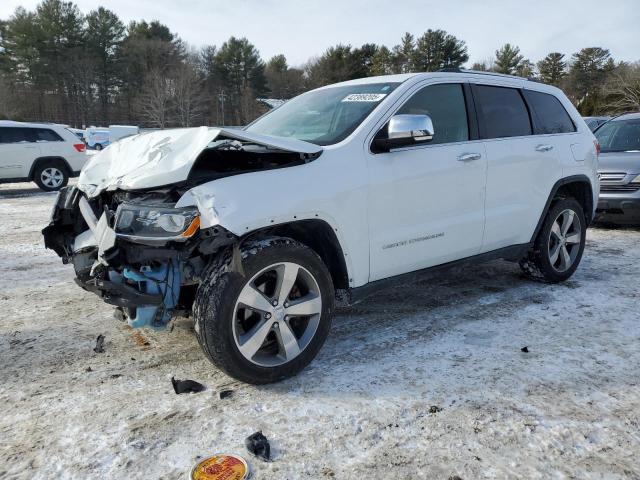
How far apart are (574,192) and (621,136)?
4431mm

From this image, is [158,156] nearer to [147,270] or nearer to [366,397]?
[147,270]

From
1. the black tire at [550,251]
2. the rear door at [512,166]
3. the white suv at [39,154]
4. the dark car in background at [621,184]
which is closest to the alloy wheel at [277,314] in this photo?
the rear door at [512,166]

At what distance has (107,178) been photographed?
311 centimetres

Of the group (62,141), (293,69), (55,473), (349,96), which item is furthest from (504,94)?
(293,69)

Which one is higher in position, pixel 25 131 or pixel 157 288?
pixel 25 131

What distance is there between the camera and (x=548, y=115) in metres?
4.79

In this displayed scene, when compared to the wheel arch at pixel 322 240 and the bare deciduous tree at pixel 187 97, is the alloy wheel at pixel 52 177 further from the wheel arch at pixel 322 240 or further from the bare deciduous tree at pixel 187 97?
the bare deciduous tree at pixel 187 97

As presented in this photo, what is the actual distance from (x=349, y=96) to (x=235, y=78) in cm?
6161

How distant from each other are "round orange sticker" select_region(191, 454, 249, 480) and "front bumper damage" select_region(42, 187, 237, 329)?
856 millimetres

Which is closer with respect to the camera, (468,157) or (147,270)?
(147,270)

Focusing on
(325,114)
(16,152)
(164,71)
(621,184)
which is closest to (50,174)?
(16,152)

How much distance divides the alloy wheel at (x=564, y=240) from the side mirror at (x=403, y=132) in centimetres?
223

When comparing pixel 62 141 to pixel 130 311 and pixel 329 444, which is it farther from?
pixel 329 444

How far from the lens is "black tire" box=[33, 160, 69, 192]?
12719 mm
